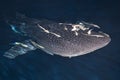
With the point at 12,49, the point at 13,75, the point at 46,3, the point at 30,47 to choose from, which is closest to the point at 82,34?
the point at 46,3

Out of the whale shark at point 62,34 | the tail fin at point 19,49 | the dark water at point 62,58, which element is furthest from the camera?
the tail fin at point 19,49

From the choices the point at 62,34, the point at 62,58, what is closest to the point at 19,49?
the point at 62,58

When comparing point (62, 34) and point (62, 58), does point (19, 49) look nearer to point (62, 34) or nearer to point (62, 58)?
point (62, 58)

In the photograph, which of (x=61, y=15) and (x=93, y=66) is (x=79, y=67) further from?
(x=61, y=15)

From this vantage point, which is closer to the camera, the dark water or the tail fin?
the dark water

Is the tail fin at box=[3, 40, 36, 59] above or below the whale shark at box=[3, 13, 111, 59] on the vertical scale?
below

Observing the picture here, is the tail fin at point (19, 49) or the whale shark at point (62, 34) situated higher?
the whale shark at point (62, 34)
